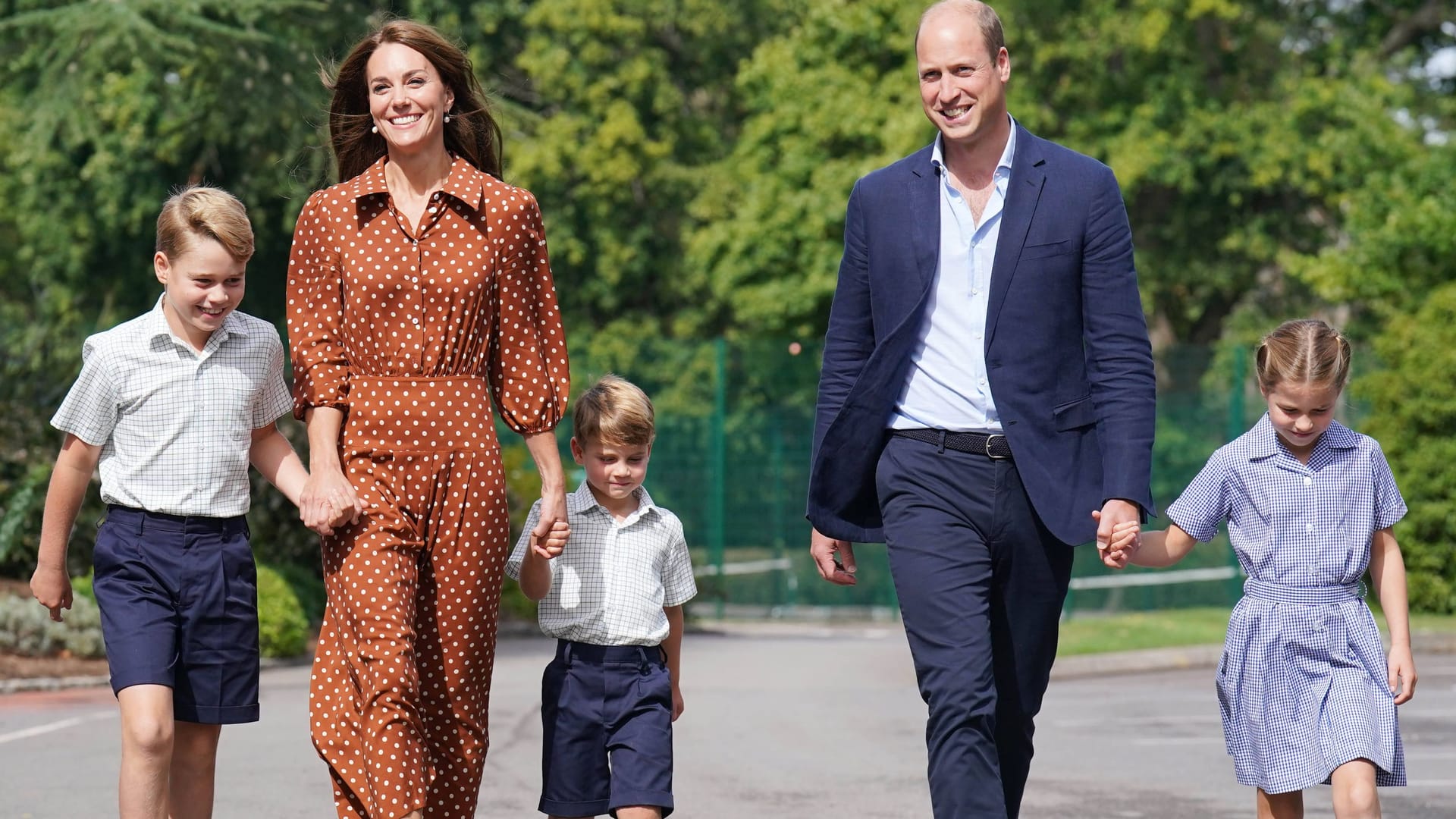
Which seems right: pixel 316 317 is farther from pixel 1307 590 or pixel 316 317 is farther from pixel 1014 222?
pixel 1307 590

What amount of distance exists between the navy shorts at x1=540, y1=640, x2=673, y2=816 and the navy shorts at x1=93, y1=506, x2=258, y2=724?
2.61 feet

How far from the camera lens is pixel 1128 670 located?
13.8 m

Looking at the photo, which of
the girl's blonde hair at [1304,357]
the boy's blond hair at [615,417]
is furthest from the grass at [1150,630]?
the boy's blond hair at [615,417]

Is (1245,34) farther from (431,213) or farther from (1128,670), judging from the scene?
(431,213)

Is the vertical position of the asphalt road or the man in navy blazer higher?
the man in navy blazer

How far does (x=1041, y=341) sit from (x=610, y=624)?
1.31 meters

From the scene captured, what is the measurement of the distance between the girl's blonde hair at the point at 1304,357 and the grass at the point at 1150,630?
8541 mm

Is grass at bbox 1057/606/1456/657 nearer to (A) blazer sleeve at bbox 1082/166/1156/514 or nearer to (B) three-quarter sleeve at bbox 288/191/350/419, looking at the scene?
(A) blazer sleeve at bbox 1082/166/1156/514

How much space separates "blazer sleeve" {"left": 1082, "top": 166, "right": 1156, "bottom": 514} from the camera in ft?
15.2

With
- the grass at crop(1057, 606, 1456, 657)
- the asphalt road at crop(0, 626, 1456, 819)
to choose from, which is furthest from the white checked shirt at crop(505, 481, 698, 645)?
the grass at crop(1057, 606, 1456, 657)

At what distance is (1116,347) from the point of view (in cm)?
468

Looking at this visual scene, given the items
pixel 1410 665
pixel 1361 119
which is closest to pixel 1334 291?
pixel 1361 119

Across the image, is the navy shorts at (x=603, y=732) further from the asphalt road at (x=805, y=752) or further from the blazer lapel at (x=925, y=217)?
the asphalt road at (x=805, y=752)

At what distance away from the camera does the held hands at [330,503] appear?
179 inches
